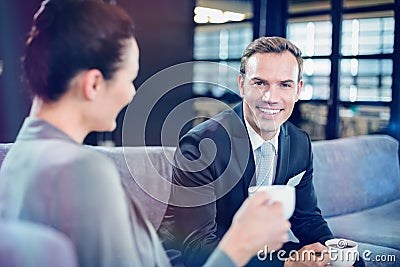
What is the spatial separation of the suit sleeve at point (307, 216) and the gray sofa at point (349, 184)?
3.8 inches

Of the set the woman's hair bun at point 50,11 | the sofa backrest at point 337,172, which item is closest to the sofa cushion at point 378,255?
the sofa backrest at point 337,172

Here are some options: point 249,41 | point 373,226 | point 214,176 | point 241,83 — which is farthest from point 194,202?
point 373,226

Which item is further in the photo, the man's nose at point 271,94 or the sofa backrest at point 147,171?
the sofa backrest at point 147,171

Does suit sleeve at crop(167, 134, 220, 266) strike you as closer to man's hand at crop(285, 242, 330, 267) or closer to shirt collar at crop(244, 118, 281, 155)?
shirt collar at crop(244, 118, 281, 155)

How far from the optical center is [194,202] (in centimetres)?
104

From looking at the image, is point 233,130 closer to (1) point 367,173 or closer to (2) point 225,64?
(2) point 225,64

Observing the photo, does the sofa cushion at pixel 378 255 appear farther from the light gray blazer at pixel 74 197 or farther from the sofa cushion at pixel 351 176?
the light gray blazer at pixel 74 197

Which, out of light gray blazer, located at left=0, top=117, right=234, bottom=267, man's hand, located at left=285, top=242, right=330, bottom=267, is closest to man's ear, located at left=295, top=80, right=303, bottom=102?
man's hand, located at left=285, top=242, right=330, bottom=267

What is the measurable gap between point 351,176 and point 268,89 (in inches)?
27.5

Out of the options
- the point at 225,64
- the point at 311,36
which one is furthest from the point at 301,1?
the point at 225,64

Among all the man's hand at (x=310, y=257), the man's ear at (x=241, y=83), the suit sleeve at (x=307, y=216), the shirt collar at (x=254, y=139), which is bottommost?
the man's hand at (x=310, y=257)

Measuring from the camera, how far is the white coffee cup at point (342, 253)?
3.64 feet

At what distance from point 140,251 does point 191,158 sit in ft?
1.24

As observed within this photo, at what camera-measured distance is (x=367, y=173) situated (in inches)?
64.9
